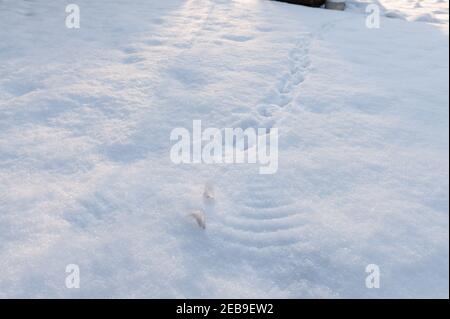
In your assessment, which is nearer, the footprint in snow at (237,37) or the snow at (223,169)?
the snow at (223,169)

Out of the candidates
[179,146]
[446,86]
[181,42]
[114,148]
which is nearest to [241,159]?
[179,146]

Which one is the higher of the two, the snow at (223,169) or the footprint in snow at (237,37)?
the footprint in snow at (237,37)

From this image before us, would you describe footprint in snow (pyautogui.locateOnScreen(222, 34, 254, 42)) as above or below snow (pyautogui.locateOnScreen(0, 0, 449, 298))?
above

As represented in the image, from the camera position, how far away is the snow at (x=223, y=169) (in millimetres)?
1856

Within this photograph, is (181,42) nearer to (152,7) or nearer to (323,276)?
(152,7)

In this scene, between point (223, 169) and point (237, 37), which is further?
point (237, 37)

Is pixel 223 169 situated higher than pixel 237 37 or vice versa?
pixel 237 37

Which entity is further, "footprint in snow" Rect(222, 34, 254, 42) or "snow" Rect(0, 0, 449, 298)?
"footprint in snow" Rect(222, 34, 254, 42)

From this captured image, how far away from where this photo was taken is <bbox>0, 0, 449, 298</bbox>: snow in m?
1.86

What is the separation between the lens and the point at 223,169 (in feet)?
Result: 8.06
